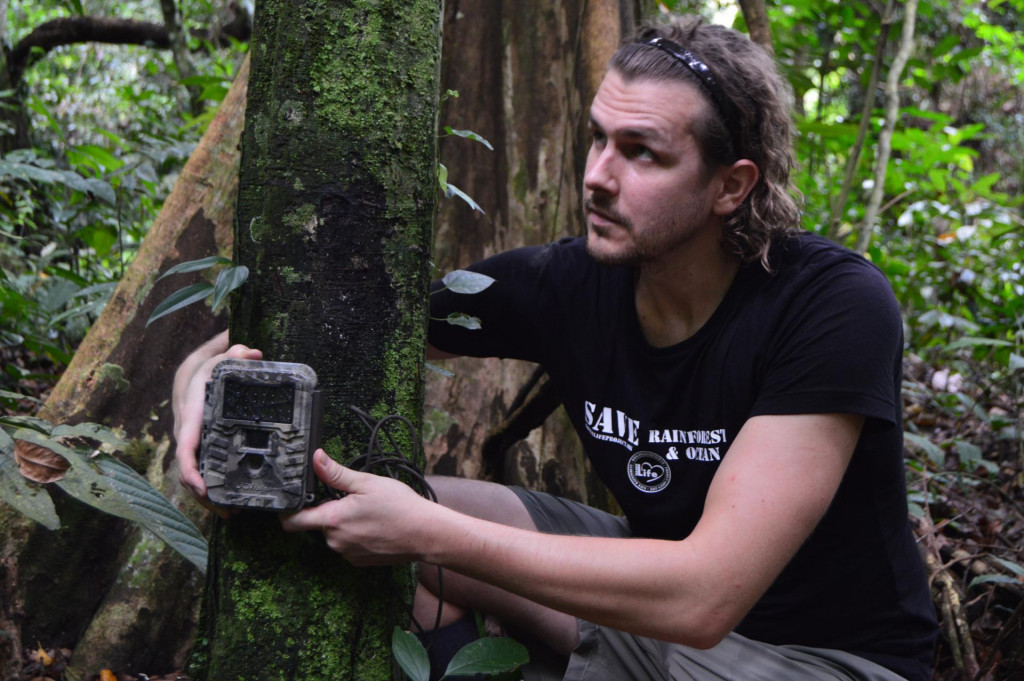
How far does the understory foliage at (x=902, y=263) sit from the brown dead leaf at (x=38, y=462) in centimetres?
34

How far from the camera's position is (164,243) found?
112 inches

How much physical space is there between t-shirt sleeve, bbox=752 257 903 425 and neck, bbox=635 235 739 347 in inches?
8.8

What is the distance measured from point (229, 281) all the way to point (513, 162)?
6.26 ft

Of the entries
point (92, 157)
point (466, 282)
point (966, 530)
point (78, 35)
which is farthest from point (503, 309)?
point (78, 35)

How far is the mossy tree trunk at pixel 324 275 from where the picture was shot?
1572 mm

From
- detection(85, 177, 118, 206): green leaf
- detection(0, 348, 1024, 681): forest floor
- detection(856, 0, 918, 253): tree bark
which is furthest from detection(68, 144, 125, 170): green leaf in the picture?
detection(856, 0, 918, 253): tree bark

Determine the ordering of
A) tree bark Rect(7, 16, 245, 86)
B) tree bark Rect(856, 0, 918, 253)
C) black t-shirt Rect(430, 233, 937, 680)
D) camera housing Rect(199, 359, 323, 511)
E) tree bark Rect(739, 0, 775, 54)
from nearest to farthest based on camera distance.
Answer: camera housing Rect(199, 359, 323, 511), black t-shirt Rect(430, 233, 937, 680), tree bark Rect(739, 0, 775, 54), tree bark Rect(856, 0, 918, 253), tree bark Rect(7, 16, 245, 86)

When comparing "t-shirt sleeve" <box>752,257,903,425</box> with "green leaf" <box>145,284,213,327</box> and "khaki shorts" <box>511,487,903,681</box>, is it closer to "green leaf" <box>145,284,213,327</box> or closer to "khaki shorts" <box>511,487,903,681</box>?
"khaki shorts" <box>511,487,903,681</box>

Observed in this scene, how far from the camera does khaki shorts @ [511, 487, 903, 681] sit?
1998 mm

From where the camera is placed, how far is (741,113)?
210 centimetres

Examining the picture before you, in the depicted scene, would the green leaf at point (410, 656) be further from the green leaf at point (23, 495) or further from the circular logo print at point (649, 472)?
the circular logo print at point (649, 472)

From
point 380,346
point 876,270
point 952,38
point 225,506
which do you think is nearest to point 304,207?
point 380,346

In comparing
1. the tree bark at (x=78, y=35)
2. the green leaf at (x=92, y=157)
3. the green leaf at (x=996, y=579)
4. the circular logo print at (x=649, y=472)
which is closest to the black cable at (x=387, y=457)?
the circular logo print at (x=649, y=472)

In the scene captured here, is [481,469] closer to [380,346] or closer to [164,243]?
[164,243]
